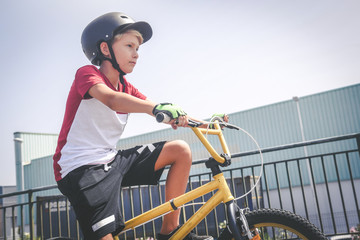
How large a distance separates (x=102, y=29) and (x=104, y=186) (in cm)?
119

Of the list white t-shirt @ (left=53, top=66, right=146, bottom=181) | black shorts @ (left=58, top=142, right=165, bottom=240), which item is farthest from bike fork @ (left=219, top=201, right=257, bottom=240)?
white t-shirt @ (left=53, top=66, right=146, bottom=181)

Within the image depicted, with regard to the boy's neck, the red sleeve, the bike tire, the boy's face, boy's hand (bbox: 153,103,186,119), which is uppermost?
the boy's face

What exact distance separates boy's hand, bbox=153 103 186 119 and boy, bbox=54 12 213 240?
0.10 feet

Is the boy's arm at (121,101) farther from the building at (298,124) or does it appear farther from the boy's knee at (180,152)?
the building at (298,124)

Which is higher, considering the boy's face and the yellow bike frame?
the boy's face

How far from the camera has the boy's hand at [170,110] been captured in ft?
5.23

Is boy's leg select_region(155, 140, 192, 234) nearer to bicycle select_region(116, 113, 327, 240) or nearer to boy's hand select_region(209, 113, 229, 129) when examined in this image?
bicycle select_region(116, 113, 327, 240)

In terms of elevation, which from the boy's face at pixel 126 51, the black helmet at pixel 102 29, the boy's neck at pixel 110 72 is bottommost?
the boy's neck at pixel 110 72

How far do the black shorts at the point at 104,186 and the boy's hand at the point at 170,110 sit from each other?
0.60 m

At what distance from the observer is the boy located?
1875mm

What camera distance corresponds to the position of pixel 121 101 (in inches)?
72.2

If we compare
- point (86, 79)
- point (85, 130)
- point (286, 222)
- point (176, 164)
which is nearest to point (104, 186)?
point (85, 130)

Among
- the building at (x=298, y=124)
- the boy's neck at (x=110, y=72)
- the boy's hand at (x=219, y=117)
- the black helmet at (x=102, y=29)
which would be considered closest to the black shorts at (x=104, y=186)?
the boy's hand at (x=219, y=117)

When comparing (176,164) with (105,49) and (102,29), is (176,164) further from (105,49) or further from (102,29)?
(102,29)
